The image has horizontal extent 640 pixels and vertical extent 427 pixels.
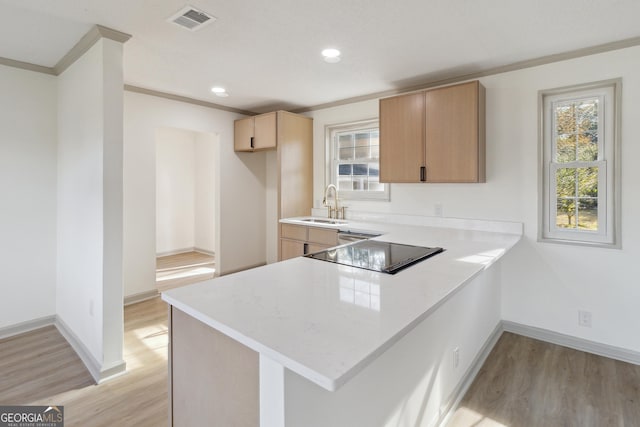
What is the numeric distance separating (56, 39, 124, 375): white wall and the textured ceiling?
0.30 metres

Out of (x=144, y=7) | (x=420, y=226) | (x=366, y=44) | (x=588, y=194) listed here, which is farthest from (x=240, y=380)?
(x=588, y=194)

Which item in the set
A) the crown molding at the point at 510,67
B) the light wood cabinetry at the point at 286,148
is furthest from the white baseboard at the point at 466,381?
the crown molding at the point at 510,67

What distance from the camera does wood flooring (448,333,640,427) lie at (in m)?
1.93

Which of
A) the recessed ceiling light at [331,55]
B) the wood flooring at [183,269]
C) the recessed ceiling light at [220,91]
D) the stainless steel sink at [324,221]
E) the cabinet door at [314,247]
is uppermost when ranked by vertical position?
the recessed ceiling light at [220,91]

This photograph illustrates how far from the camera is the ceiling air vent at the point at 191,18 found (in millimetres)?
2061

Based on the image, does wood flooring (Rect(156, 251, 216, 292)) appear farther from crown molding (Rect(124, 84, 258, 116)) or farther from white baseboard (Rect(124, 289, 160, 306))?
crown molding (Rect(124, 84, 258, 116))

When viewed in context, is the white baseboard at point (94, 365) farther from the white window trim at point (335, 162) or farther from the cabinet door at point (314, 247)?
the white window trim at point (335, 162)

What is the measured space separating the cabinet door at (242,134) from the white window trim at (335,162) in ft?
3.35

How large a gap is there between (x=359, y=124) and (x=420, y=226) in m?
1.48

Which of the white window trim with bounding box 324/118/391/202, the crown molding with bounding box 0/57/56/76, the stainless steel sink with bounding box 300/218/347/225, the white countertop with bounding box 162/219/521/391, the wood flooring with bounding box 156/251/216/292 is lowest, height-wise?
the wood flooring with bounding box 156/251/216/292

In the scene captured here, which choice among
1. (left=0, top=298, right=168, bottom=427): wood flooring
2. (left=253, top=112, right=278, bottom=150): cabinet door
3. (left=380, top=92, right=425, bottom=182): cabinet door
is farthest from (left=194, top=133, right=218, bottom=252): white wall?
(left=380, top=92, right=425, bottom=182): cabinet door

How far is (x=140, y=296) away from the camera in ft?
12.7

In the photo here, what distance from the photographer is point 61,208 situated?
3.10 metres

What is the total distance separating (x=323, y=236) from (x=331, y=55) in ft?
5.88
